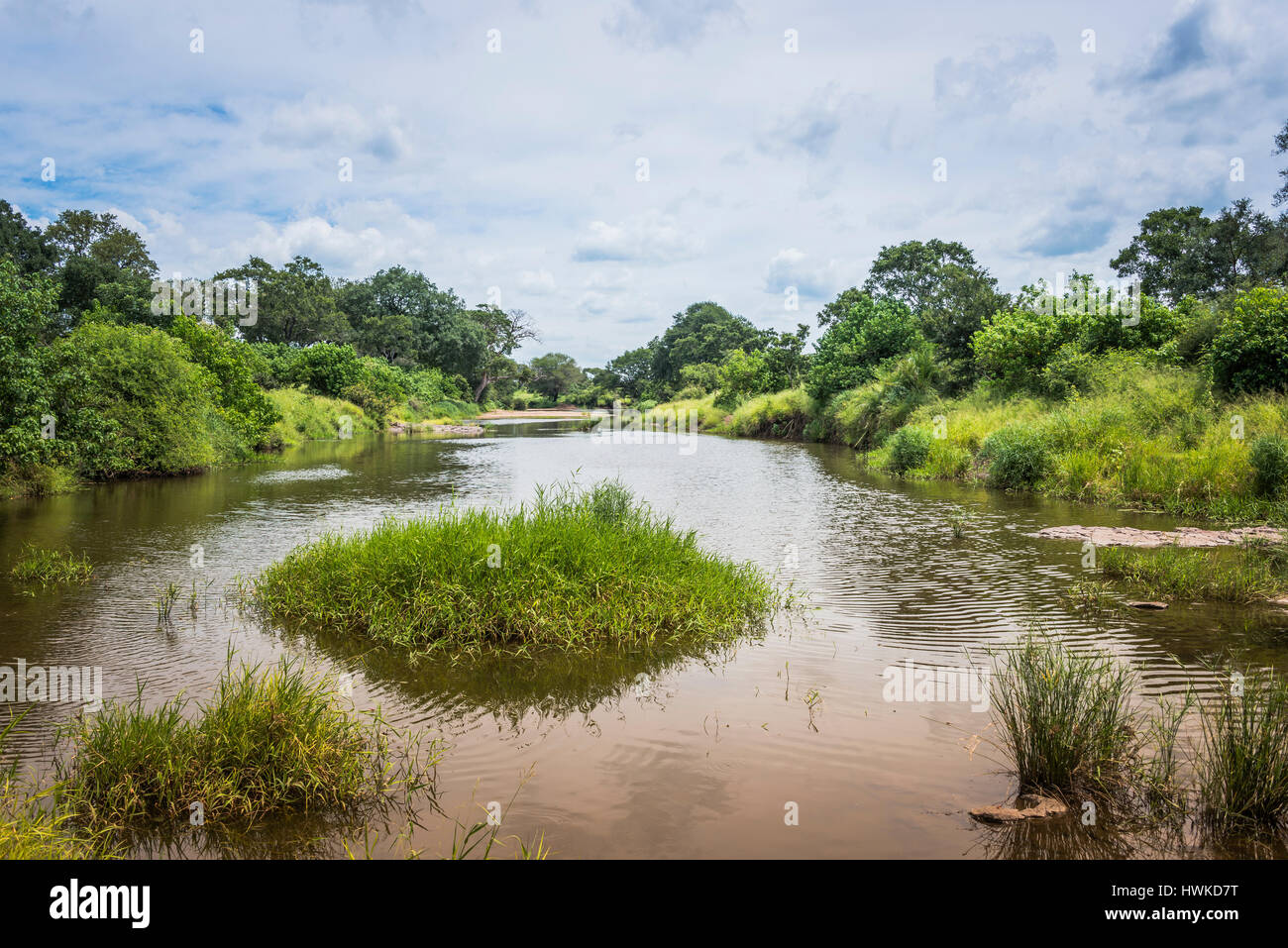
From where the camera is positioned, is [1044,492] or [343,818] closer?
[343,818]

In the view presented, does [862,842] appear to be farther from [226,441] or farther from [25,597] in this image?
[226,441]

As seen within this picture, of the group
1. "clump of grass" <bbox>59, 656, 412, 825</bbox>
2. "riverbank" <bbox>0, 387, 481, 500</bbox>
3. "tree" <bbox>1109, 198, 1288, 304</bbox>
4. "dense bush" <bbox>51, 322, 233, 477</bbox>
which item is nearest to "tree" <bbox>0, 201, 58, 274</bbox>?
"riverbank" <bbox>0, 387, 481, 500</bbox>

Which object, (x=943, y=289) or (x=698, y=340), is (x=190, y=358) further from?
(x=698, y=340)

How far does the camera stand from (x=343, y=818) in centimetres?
415

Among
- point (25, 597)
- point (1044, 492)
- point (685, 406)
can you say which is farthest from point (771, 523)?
point (685, 406)

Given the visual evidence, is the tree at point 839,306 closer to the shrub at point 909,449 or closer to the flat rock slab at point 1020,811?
the shrub at point 909,449

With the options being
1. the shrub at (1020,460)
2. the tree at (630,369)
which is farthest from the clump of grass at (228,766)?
the tree at (630,369)

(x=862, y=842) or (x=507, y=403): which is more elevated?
(x=507, y=403)

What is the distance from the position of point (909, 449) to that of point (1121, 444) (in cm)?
661

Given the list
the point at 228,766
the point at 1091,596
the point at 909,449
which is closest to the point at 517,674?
the point at 228,766

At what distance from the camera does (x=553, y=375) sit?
97.1 meters

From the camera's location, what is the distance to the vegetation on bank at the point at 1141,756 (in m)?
3.88
